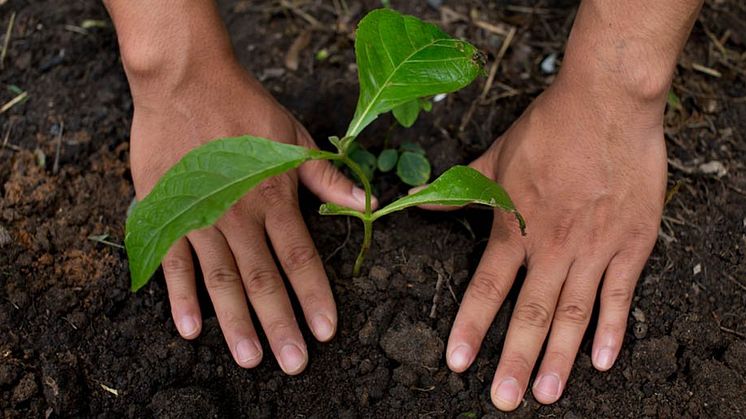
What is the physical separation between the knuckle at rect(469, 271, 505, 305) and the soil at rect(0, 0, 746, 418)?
0.06 metres

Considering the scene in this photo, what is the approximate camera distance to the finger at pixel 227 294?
1.55 meters

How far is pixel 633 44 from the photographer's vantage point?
63.1 inches

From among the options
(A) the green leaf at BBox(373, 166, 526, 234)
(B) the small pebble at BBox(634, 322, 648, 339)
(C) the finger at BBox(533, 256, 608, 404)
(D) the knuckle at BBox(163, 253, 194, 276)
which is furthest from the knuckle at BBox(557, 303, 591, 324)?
(D) the knuckle at BBox(163, 253, 194, 276)

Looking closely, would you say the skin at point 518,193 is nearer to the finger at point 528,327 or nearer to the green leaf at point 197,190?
the finger at point 528,327

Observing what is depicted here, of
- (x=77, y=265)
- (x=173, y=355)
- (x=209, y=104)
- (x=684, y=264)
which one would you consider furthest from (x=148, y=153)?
(x=684, y=264)

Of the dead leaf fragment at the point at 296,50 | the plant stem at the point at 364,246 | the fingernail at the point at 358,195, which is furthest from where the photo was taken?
the dead leaf fragment at the point at 296,50

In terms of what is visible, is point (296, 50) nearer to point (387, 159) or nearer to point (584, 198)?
point (387, 159)

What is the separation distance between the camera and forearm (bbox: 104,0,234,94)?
1.64 meters

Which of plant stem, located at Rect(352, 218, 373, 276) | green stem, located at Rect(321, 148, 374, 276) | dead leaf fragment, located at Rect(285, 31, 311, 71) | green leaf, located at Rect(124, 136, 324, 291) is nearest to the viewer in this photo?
green leaf, located at Rect(124, 136, 324, 291)

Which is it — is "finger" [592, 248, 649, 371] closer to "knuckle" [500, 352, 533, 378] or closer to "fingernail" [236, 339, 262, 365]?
"knuckle" [500, 352, 533, 378]

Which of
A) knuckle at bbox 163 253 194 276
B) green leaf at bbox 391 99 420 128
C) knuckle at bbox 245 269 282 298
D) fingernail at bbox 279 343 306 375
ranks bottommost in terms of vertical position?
fingernail at bbox 279 343 306 375

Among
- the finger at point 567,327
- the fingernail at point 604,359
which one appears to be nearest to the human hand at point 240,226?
the finger at point 567,327

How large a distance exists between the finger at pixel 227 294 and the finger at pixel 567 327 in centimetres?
59

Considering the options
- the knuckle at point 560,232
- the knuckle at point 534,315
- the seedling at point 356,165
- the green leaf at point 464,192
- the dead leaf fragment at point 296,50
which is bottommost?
the knuckle at point 534,315
